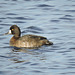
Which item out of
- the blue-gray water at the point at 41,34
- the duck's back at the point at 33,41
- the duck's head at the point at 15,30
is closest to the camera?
the blue-gray water at the point at 41,34

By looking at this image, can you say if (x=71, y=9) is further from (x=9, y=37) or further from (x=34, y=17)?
(x=9, y=37)

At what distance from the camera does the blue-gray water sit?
407 inches

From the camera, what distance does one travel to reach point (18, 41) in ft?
42.8

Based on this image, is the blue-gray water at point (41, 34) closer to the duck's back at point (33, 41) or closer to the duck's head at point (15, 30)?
the duck's back at point (33, 41)

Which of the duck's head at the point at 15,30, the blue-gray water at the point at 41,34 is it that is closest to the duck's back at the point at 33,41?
the blue-gray water at the point at 41,34

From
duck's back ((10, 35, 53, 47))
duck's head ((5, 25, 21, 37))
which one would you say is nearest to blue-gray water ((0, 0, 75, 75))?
duck's back ((10, 35, 53, 47))

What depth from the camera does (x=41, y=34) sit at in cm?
1448

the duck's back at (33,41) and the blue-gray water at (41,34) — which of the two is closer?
the blue-gray water at (41,34)

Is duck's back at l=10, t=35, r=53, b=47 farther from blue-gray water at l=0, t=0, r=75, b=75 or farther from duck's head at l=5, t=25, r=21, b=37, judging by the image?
duck's head at l=5, t=25, r=21, b=37

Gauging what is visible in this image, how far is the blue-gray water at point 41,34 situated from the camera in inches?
407

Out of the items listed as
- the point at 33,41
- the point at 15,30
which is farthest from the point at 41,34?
the point at 33,41

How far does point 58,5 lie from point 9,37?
585 centimetres

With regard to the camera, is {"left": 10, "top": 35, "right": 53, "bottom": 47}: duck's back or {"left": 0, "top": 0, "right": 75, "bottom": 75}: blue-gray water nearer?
{"left": 0, "top": 0, "right": 75, "bottom": 75}: blue-gray water

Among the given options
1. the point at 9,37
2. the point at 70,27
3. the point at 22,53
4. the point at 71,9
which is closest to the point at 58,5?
the point at 71,9
